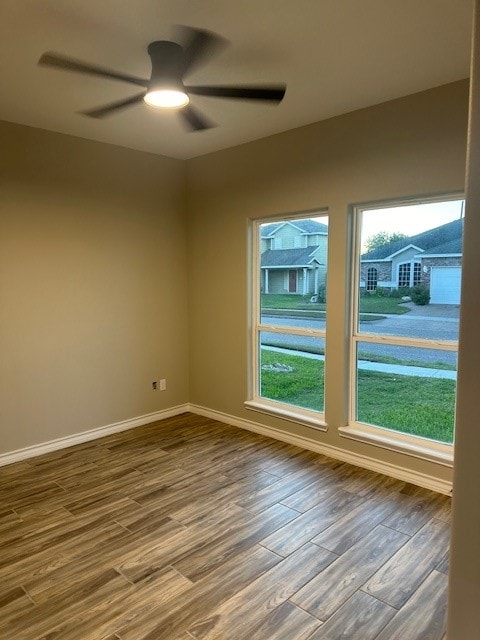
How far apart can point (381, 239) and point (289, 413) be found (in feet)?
5.66

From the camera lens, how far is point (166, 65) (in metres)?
2.15

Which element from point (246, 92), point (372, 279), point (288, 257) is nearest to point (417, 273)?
point (372, 279)

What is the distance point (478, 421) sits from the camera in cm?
87

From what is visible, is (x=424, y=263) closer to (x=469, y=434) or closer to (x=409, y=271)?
(x=409, y=271)

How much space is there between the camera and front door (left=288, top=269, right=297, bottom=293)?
3.91m

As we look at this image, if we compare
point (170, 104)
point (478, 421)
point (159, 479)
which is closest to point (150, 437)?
point (159, 479)

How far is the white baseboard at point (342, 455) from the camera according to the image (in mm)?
3059

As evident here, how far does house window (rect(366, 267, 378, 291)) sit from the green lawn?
79mm

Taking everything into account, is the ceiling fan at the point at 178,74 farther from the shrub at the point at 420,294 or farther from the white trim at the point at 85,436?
the white trim at the point at 85,436

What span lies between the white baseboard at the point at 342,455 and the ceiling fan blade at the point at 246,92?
266 cm

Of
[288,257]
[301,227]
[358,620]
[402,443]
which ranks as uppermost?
[301,227]

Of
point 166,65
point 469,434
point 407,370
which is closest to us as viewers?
point 469,434

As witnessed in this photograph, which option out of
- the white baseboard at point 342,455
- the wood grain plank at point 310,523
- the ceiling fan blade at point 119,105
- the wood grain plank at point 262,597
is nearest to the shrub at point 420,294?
the white baseboard at point 342,455

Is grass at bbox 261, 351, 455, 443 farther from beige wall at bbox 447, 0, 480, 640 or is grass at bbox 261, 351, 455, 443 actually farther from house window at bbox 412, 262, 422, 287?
beige wall at bbox 447, 0, 480, 640
